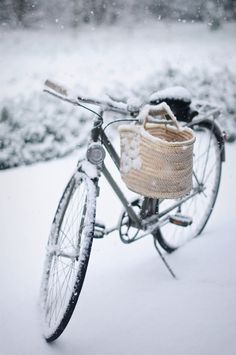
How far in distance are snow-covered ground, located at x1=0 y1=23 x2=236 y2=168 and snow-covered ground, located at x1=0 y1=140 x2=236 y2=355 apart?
0.96 metres

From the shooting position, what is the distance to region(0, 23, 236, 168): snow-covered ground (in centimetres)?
395

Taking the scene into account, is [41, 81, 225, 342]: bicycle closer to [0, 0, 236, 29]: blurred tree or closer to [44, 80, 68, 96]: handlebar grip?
[44, 80, 68, 96]: handlebar grip

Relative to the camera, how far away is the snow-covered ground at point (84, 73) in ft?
13.0

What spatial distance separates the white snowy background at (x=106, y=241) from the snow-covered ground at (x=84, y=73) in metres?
0.02

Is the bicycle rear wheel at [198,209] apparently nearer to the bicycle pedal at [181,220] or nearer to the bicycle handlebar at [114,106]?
the bicycle pedal at [181,220]

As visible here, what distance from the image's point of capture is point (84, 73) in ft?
16.9

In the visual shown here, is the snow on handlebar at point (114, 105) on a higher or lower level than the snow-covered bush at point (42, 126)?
higher

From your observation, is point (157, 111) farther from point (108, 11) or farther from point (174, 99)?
point (108, 11)

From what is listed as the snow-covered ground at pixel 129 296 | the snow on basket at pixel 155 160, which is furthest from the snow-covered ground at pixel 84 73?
the snow on basket at pixel 155 160

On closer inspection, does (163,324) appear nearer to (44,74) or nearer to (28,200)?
(28,200)

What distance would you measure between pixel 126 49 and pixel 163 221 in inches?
201

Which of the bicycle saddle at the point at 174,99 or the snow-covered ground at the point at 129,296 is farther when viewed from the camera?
the bicycle saddle at the point at 174,99

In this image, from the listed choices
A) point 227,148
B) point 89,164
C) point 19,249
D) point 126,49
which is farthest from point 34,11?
point 89,164

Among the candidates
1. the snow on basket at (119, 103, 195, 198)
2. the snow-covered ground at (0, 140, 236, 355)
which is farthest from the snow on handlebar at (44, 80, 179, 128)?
the snow-covered ground at (0, 140, 236, 355)
